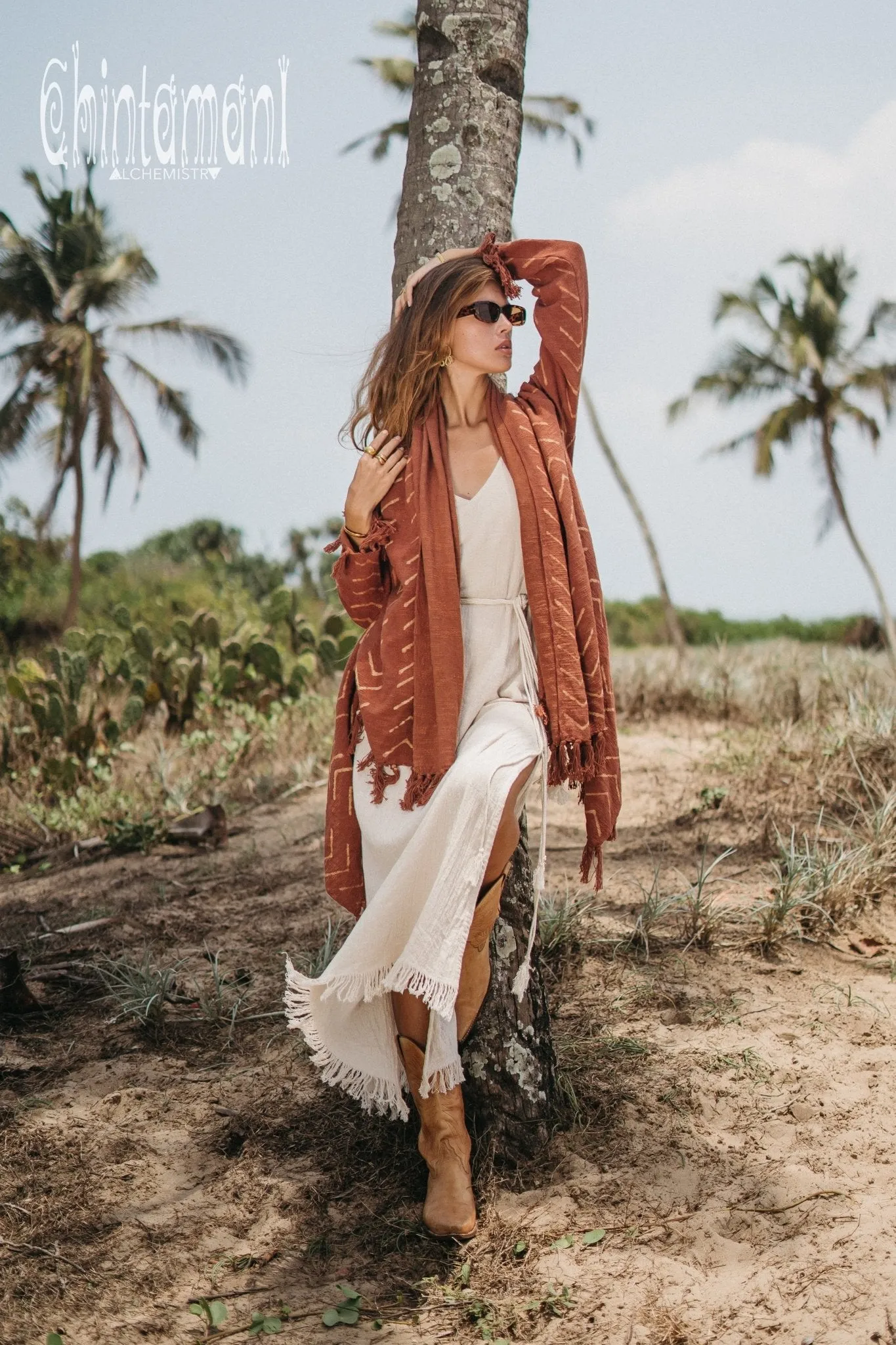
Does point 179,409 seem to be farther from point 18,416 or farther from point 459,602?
point 459,602

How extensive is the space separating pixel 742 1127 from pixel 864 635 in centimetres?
3069

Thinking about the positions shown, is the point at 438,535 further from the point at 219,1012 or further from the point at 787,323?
the point at 787,323

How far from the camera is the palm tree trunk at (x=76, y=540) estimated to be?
25.5 meters

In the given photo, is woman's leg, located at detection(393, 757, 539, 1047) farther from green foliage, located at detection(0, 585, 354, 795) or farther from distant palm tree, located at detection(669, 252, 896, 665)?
distant palm tree, located at detection(669, 252, 896, 665)

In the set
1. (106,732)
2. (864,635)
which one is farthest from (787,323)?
(106,732)

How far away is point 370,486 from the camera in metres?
3.14

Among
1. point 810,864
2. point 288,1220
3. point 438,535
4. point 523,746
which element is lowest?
point 288,1220

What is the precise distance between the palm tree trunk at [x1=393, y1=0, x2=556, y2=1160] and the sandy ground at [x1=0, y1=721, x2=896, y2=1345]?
0.64 feet

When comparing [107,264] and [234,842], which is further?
[107,264]

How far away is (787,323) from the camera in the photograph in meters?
32.8

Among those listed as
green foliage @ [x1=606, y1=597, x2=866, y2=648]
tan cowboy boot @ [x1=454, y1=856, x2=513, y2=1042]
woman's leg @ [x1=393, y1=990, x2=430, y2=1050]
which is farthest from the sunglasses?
green foliage @ [x1=606, y1=597, x2=866, y2=648]

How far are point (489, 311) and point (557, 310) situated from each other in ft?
0.79

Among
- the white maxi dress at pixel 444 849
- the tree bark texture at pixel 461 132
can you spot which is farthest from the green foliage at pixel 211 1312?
the tree bark texture at pixel 461 132

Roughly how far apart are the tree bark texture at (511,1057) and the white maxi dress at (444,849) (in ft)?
0.58
